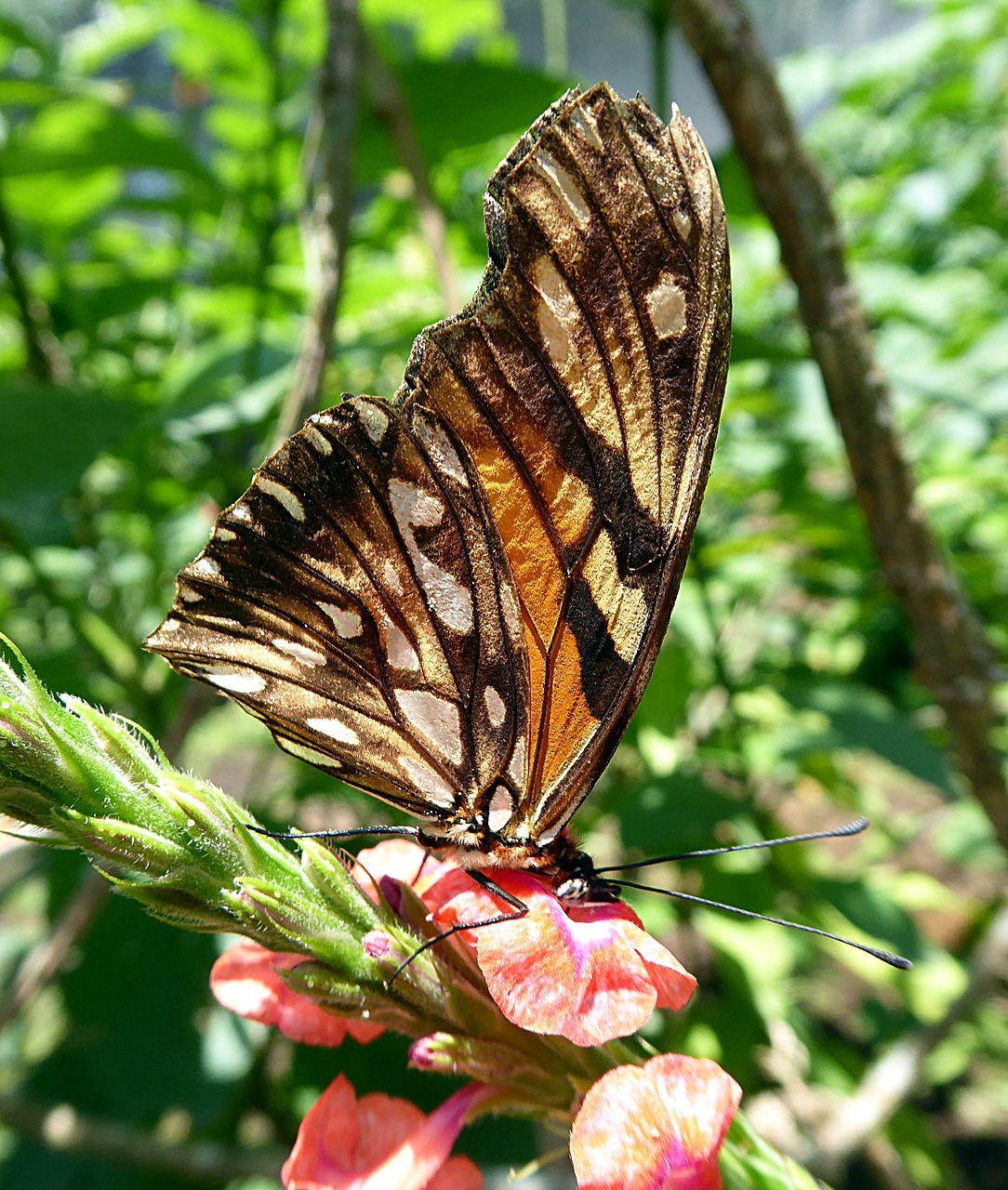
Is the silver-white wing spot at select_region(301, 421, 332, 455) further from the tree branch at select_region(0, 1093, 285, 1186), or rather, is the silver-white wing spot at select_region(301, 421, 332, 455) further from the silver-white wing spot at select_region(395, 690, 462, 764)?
the tree branch at select_region(0, 1093, 285, 1186)

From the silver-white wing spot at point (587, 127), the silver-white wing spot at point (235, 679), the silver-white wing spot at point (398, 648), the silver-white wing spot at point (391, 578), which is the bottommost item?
the silver-white wing spot at point (235, 679)

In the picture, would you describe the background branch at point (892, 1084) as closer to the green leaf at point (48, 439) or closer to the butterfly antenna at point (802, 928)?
the butterfly antenna at point (802, 928)

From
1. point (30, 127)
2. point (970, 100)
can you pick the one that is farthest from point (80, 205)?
point (970, 100)

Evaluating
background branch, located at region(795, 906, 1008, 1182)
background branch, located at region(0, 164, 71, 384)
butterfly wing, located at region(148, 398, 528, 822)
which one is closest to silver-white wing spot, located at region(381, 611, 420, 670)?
butterfly wing, located at region(148, 398, 528, 822)

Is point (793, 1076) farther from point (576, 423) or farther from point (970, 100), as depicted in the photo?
point (970, 100)

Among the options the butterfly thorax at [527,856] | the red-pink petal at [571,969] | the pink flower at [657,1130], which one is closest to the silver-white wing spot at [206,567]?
the butterfly thorax at [527,856]

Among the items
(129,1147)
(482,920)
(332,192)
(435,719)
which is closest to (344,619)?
(435,719)
